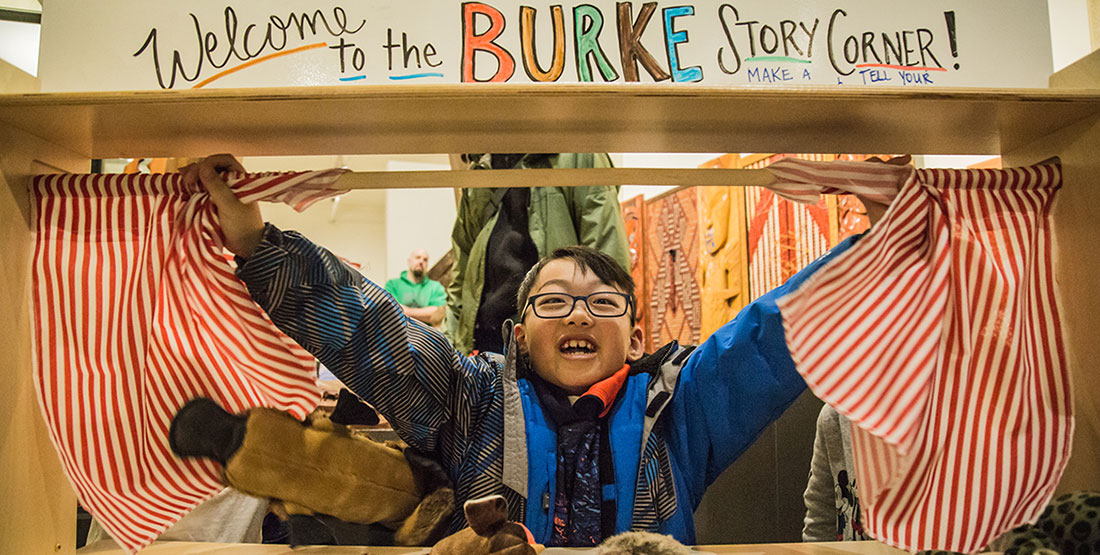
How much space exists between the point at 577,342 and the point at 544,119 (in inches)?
14.1

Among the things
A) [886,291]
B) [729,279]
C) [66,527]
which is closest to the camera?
[886,291]

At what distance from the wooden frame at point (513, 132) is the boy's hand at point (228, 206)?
5 centimetres

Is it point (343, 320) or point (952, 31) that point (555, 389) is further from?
point (952, 31)

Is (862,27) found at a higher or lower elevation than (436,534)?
higher

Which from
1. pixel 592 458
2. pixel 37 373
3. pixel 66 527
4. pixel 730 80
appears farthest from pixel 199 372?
pixel 730 80

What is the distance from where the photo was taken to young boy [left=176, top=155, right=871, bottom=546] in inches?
42.9

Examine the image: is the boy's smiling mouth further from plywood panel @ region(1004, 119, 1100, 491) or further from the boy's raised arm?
plywood panel @ region(1004, 119, 1100, 491)

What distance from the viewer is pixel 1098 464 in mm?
1091

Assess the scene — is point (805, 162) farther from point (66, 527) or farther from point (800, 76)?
point (66, 527)

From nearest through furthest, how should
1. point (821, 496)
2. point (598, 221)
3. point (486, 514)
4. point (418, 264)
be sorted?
point (486, 514) < point (821, 496) < point (598, 221) < point (418, 264)

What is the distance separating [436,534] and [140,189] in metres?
0.63

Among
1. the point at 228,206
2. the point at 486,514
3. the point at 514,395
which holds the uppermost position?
the point at 228,206

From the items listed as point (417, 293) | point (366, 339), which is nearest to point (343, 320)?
point (366, 339)

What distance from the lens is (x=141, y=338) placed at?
1075mm
